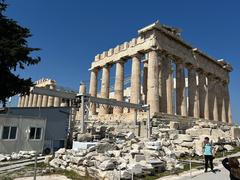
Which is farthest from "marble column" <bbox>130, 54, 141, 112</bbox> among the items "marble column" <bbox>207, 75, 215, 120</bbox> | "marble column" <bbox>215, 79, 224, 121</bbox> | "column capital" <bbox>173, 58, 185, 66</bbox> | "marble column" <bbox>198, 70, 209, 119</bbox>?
"marble column" <bbox>215, 79, 224, 121</bbox>

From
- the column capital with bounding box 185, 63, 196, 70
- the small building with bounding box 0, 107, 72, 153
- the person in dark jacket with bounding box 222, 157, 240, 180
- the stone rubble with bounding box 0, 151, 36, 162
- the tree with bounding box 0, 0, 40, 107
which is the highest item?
the column capital with bounding box 185, 63, 196, 70

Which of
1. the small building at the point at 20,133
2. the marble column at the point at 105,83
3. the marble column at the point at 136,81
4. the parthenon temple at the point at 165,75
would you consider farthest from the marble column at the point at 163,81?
the small building at the point at 20,133

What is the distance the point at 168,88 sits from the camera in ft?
124

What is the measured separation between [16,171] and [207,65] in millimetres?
40026

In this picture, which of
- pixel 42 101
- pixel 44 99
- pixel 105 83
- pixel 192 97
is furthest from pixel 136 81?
pixel 42 101

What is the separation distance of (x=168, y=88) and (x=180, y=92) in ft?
11.8

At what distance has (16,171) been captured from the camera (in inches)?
569

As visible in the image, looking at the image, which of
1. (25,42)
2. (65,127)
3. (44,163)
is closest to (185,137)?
(65,127)

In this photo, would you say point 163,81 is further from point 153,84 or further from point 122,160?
point 122,160

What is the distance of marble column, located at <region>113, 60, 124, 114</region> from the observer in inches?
1567

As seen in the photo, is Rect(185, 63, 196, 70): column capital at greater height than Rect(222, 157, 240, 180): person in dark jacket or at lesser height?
greater

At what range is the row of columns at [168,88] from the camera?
35503 millimetres

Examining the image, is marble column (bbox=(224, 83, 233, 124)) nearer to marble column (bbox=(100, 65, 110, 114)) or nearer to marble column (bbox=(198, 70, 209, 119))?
marble column (bbox=(198, 70, 209, 119))

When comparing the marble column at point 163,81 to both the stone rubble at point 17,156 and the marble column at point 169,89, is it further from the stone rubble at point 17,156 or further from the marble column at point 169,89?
the stone rubble at point 17,156
